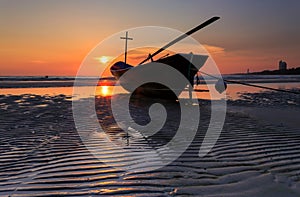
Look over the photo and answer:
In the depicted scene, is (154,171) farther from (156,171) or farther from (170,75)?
(170,75)

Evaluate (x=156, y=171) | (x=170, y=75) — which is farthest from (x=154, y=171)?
(x=170, y=75)

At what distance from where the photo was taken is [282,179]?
3.82 meters

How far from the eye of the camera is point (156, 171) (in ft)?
13.6

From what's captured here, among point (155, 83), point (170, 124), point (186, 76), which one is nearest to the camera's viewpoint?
point (170, 124)

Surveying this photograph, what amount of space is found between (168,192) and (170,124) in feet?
17.1

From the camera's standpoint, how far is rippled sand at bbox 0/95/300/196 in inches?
136

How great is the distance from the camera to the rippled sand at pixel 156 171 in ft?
11.3

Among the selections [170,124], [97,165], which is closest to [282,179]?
[97,165]

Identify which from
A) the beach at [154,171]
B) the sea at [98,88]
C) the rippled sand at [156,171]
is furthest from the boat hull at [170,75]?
the rippled sand at [156,171]

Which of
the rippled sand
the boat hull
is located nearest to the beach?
the rippled sand

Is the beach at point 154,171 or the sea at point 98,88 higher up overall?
the sea at point 98,88

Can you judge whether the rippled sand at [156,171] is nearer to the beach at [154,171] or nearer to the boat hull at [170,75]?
the beach at [154,171]

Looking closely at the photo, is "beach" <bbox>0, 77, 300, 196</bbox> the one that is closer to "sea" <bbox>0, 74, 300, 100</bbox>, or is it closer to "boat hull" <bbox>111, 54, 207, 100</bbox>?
"boat hull" <bbox>111, 54, 207, 100</bbox>

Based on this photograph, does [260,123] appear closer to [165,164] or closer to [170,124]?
[170,124]
